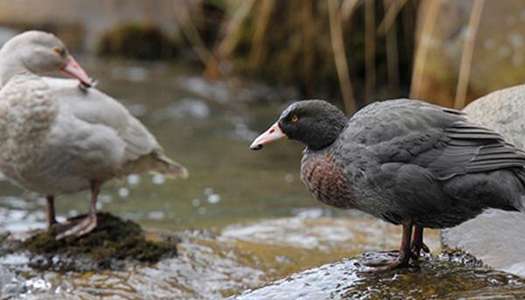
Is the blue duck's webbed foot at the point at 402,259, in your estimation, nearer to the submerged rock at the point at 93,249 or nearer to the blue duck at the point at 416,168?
the blue duck at the point at 416,168

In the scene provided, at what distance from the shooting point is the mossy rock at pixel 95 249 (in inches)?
207

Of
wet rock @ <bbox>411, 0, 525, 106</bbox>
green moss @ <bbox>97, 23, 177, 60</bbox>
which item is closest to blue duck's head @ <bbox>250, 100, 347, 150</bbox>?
wet rock @ <bbox>411, 0, 525, 106</bbox>

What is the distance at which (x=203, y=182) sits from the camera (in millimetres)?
8516

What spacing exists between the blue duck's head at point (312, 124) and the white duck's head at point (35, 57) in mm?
1892

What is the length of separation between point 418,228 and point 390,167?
0.46m

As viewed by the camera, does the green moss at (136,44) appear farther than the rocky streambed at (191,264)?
Yes

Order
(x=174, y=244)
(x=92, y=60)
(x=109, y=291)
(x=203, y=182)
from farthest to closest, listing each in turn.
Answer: (x=92, y=60), (x=203, y=182), (x=174, y=244), (x=109, y=291)

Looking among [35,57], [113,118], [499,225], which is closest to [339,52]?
[113,118]

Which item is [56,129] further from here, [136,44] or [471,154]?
[136,44]

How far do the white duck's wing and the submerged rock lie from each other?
49 cm

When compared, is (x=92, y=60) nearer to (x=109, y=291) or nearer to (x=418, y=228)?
(x=109, y=291)

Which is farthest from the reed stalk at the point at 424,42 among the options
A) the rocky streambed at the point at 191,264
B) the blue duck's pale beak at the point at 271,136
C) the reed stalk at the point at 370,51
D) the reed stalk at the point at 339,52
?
the blue duck's pale beak at the point at 271,136

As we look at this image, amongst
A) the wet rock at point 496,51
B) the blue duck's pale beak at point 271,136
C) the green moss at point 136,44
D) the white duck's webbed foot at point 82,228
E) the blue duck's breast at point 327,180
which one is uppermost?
the blue duck's pale beak at point 271,136

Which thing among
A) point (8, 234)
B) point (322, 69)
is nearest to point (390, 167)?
point (8, 234)
